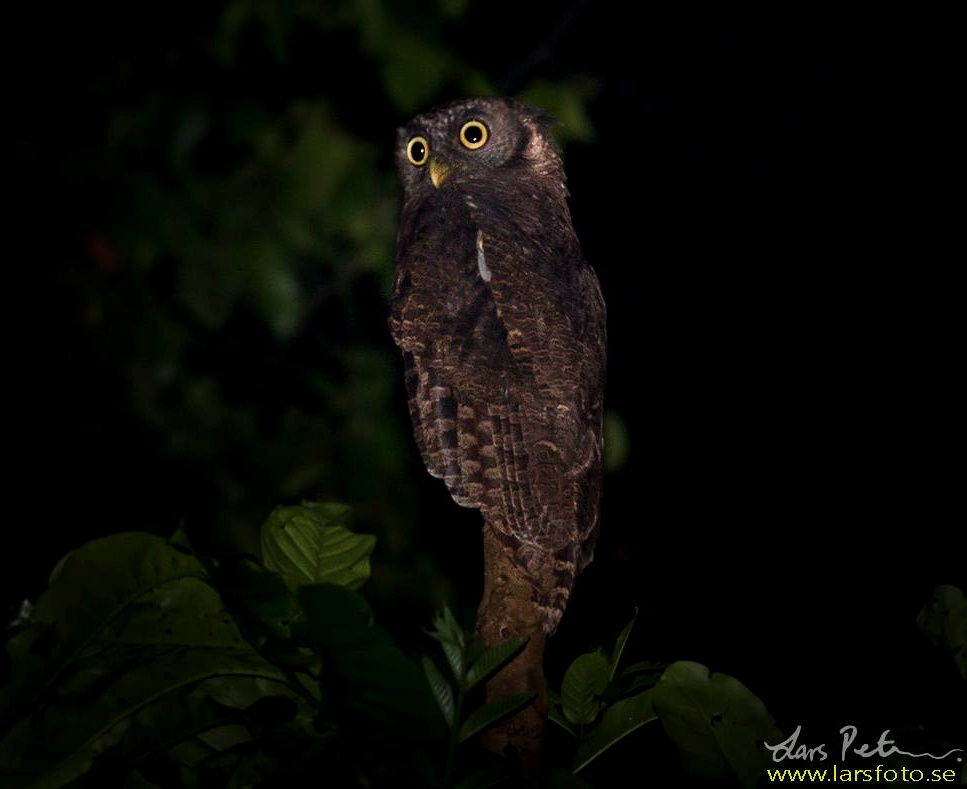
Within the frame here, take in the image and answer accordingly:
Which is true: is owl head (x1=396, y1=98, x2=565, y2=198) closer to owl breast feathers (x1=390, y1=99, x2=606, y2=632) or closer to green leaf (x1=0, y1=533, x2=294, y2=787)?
owl breast feathers (x1=390, y1=99, x2=606, y2=632)

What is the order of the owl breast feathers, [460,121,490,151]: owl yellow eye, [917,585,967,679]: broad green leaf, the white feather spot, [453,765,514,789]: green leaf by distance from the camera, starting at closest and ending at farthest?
[453,765,514,789]: green leaf, [917,585,967,679]: broad green leaf, the owl breast feathers, the white feather spot, [460,121,490,151]: owl yellow eye

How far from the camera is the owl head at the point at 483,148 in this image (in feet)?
4.69

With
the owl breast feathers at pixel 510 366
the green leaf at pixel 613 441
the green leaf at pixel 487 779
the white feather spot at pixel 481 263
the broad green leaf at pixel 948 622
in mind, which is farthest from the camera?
the green leaf at pixel 613 441

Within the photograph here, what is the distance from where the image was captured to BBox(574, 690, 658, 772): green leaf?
44.3 inches

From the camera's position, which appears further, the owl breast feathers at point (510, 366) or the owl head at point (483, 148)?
the owl head at point (483, 148)

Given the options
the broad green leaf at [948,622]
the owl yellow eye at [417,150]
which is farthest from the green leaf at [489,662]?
the owl yellow eye at [417,150]

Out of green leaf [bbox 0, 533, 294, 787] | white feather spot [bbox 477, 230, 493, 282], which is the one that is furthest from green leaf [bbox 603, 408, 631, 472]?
green leaf [bbox 0, 533, 294, 787]

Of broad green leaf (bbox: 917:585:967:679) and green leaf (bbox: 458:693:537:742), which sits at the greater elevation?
green leaf (bbox: 458:693:537:742)

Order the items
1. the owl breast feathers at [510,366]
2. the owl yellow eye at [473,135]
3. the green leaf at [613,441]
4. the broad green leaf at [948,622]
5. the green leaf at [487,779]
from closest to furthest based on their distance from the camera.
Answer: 1. the green leaf at [487,779]
2. the broad green leaf at [948,622]
3. the owl breast feathers at [510,366]
4. the owl yellow eye at [473,135]
5. the green leaf at [613,441]

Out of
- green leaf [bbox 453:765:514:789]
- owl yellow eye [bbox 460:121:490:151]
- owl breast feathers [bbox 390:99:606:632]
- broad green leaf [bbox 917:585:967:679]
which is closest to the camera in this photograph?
green leaf [bbox 453:765:514:789]

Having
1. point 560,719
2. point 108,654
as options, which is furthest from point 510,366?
point 108,654

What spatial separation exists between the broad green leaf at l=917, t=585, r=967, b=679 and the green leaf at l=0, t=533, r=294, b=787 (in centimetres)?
71

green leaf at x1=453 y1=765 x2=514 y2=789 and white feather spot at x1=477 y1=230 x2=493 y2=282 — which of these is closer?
green leaf at x1=453 y1=765 x2=514 y2=789

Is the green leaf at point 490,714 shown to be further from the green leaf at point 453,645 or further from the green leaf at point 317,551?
the green leaf at point 317,551
